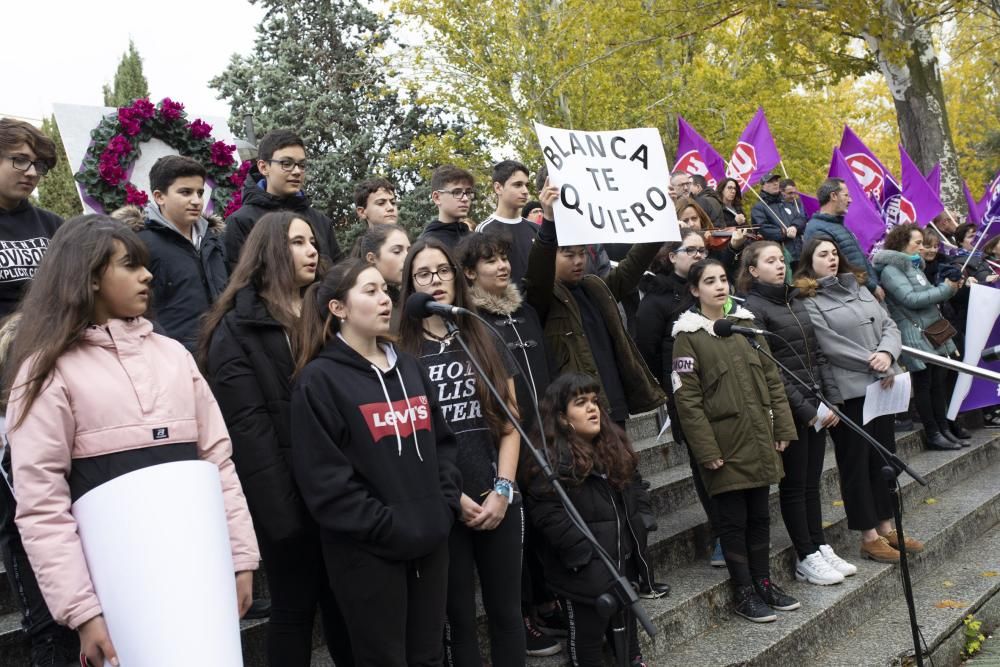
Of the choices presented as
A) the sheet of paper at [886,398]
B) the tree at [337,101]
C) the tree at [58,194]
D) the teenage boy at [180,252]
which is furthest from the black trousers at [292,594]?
the tree at [58,194]

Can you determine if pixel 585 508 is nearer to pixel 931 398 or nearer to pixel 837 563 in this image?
pixel 837 563

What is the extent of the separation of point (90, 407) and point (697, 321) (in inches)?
148

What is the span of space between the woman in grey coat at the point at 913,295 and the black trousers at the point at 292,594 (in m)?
7.06

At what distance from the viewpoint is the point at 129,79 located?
30.3 metres

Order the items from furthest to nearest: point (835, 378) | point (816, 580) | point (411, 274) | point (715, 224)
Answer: point (715, 224) < point (835, 378) < point (816, 580) < point (411, 274)

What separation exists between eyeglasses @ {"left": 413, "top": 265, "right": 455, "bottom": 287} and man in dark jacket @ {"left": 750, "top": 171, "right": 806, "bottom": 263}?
6728mm

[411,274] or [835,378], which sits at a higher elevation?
[411,274]

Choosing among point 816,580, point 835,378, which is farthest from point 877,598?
point 835,378

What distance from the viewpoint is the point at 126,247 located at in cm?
318

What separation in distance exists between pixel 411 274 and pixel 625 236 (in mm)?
1156

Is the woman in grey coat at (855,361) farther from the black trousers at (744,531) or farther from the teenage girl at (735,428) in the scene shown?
the black trousers at (744,531)

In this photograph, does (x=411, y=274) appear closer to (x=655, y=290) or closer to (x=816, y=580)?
(x=655, y=290)

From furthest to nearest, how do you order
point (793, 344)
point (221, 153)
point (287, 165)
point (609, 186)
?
point (221, 153)
point (793, 344)
point (287, 165)
point (609, 186)

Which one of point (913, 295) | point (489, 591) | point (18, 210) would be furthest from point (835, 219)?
point (18, 210)
